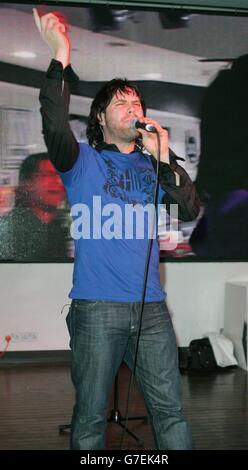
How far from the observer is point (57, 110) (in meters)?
1.67

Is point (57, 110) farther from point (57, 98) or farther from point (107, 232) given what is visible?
point (107, 232)

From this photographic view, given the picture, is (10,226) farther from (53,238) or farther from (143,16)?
(143,16)

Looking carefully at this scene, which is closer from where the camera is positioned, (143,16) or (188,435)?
(188,435)

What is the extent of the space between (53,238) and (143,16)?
6.73 feet

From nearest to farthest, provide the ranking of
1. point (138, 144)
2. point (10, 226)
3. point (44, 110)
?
point (44, 110)
point (138, 144)
point (10, 226)

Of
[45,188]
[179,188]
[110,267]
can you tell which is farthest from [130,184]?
[45,188]

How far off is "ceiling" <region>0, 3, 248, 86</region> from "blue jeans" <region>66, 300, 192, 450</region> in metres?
3.63

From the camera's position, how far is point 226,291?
5.19 meters

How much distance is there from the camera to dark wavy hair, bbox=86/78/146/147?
2.03 meters

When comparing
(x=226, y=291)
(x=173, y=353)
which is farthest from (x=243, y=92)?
(x=173, y=353)

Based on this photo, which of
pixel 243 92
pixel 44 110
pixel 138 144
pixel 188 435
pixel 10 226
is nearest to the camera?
pixel 44 110

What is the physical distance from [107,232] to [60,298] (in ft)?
10.7

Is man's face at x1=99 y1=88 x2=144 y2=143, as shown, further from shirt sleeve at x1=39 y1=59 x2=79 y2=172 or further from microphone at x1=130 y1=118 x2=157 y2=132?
shirt sleeve at x1=39 y1=59 x2=79 y2=172

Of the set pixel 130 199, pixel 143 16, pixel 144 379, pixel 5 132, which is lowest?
pixel 144 379
